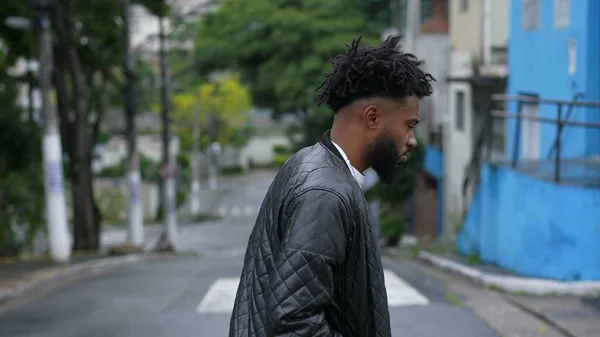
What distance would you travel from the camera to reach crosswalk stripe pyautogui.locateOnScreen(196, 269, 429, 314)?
838cm

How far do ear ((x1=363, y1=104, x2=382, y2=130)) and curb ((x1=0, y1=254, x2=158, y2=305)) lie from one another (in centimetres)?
844

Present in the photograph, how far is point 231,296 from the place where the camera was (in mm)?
9141

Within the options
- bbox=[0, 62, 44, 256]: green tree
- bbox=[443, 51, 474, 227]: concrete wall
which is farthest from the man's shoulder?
bbox=[443, 51, 474, 227]: concrete wall

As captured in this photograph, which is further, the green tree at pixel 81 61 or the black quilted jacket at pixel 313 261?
the green tree at pixel 81 61

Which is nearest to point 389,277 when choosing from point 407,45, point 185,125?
point 407,45

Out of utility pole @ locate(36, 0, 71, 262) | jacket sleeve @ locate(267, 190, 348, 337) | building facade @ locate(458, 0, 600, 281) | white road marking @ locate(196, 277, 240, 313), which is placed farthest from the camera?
utility pole @ locate(36, 0, 71, 262)

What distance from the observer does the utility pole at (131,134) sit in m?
21.8

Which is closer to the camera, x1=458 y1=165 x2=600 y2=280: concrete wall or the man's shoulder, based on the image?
the man's shoulder

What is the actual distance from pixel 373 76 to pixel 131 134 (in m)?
20.0

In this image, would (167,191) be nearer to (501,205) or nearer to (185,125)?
(501,205)

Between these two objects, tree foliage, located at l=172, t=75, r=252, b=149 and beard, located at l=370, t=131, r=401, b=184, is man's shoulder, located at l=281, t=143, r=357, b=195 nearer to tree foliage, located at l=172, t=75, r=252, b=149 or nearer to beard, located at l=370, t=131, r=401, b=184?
beard, located at l=370, t=131, r=401, b=184

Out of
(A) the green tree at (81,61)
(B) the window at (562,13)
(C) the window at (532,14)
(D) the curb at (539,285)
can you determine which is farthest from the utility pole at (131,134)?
(D) the curb at (539,285)

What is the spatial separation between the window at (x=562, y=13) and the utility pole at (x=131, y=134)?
1113 centimetres

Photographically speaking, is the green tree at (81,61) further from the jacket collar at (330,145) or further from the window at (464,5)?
the jacket collar at (330,145)
